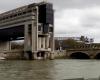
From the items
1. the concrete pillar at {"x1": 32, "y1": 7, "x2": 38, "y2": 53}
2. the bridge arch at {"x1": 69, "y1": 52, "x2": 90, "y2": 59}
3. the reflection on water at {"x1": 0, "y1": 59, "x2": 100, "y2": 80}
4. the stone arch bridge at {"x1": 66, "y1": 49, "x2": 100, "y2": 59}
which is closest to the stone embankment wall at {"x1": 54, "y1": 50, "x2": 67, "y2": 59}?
the stone arch bridge at {"x1": 66, "y1": 49, "x2": 100, "y2": 59}

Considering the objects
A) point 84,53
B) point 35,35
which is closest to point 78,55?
point 84,53

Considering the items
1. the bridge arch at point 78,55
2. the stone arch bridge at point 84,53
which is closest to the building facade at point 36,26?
the stone arch bridge at point 84,53

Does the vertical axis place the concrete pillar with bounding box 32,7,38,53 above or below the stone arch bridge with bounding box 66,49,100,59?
above

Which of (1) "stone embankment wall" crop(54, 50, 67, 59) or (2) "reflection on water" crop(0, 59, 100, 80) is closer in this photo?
(2) "reflection on water" crop(0, 59, 100, 80)

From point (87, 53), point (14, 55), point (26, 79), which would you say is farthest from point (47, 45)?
point (26, 79)

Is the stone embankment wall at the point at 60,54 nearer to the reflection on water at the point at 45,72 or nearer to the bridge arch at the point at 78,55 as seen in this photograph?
the bridge arch at the point at 78,55

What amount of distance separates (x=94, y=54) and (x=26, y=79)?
126681mm

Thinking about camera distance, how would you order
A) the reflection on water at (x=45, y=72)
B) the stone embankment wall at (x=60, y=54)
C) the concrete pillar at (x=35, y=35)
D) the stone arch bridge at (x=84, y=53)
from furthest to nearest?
the stone embankment wall at (x=60, y=54), the stone arch bridge at (x=84, y=53), the concrete pillar at (x=35, y=35), the reflection on water at (x=45, y=72)

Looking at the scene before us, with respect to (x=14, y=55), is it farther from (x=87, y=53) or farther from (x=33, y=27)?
(x=87, y=53)

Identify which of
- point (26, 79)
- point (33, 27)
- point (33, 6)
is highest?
Result: point (33, 6)

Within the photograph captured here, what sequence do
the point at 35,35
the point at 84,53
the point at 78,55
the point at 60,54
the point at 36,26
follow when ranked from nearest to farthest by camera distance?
the point at 36,26, the point at 35,35, the point at 84,53, the point at 60,54, the point at 78,55

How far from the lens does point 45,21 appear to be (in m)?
136

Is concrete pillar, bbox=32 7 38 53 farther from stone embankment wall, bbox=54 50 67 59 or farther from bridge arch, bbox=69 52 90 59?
bridge arch, bbox=69 52 90 59

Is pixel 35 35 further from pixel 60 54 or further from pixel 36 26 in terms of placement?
pixel 60 54
